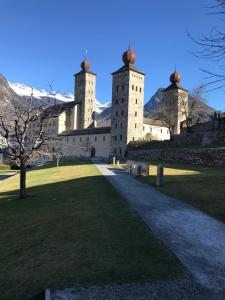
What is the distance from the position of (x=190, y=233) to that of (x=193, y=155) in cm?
3279

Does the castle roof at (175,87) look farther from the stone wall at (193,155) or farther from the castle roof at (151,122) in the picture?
the stone wall at (193,155)

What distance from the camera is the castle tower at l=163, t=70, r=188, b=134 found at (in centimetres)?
8179

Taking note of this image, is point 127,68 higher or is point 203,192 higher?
point 127,68

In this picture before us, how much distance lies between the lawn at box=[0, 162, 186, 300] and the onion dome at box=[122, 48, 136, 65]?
232 feet

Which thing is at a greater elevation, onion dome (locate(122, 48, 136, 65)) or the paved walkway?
onion dome (locate(122, 48, 136, 65))

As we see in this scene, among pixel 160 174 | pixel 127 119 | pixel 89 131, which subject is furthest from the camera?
pixel 89 131

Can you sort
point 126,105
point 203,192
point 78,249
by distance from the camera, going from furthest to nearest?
point 126,105, point 203,192, point 78,249

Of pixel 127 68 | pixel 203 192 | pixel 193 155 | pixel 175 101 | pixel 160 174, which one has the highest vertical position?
pixel 127 68

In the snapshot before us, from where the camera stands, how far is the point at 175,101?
88875 millimetres

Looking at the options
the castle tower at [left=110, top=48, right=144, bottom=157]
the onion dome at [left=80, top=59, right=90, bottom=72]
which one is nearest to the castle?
the castle tower at [left=110, top=48, right=144, bottom=157]

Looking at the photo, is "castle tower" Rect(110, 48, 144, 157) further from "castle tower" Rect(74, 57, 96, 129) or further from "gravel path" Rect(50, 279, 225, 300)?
"gravel path" Rect(50, 279, 225, 300)

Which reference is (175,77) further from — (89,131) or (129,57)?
(89,131)

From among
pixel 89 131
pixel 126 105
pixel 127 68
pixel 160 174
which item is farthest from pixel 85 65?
pixel 160 174

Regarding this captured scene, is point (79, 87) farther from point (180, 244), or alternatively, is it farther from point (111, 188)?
point (180, 244)
